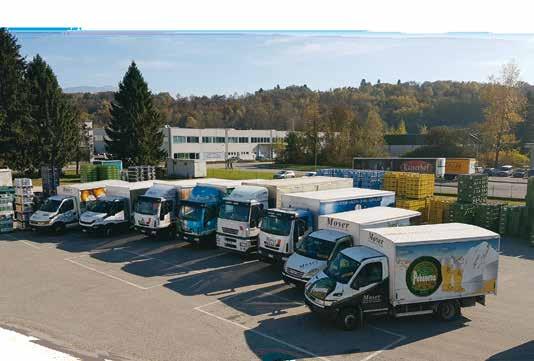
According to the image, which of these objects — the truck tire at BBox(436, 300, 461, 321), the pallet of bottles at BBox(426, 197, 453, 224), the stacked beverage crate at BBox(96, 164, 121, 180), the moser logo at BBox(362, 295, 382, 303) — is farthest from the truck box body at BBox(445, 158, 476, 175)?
the moser logo at BBox(362, 295, 382, 303)

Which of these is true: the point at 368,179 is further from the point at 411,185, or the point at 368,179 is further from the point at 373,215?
the point at 373,215

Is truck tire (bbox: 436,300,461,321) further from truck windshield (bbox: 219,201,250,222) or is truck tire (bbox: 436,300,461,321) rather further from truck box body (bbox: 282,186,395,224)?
truck windshield (bbox: 219,201,250,222)

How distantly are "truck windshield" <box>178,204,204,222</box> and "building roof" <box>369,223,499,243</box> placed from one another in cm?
883

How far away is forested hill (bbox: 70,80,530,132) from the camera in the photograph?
86.4 metres

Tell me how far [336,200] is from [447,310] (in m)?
A: 5.86

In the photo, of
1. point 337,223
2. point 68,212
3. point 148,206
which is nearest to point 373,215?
point 337,223

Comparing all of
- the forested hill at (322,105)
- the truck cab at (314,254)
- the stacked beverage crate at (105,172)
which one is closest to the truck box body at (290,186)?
the truck cab at (314,254)

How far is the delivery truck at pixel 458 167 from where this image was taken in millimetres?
49781

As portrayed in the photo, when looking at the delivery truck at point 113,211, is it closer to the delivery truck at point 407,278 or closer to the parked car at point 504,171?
the delivery truck at point 407,278

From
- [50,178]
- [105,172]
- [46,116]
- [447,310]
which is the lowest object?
[447,310]

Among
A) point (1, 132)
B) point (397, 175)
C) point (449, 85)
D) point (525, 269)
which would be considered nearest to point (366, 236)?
point (525, 269)

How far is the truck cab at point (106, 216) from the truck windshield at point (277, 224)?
9254 mm

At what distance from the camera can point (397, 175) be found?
84.5 ft

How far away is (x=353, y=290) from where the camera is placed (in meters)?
10.7
